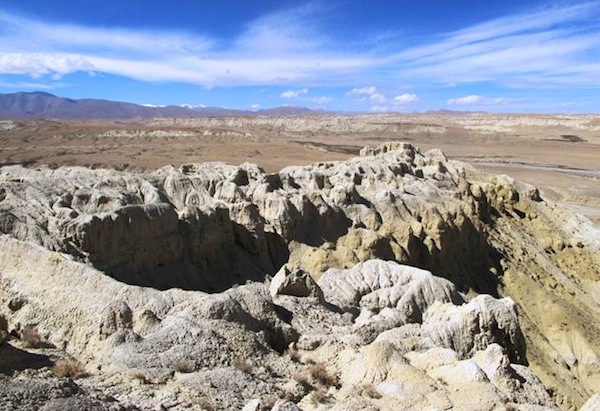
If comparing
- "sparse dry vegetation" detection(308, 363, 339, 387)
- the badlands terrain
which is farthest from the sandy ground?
"sparse dry vegetation" detection(308, 363, 339, 387)

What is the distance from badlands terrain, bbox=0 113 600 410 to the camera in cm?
807

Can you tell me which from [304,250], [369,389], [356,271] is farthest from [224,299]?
[304,250]

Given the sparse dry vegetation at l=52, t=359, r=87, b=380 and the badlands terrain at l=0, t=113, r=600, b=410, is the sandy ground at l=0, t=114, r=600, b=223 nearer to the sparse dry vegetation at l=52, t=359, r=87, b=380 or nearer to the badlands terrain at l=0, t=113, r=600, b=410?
the badlands terrain at l=0, t=113, r=600, b=410

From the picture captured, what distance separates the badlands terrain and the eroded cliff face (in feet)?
0.14

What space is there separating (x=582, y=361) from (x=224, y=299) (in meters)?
14.7

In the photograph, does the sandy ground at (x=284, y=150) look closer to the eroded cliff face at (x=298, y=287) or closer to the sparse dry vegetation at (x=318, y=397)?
the eroded cliff face at (x=298, y=287)

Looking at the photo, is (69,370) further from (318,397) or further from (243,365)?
(318,397)

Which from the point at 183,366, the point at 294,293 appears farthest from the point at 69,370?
the point at 294,293

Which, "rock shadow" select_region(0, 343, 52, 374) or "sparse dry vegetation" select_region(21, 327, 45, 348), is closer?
"rock shadow" select_region(0, 343, 52, 374)

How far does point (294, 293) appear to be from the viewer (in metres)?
12.0

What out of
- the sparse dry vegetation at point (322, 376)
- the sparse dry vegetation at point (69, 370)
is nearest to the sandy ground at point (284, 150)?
the sparse dry vegetation at point (322, 376)

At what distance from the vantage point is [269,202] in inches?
778

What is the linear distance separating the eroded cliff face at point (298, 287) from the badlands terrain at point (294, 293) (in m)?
0.04

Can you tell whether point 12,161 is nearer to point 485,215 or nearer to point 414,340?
point 485,215
